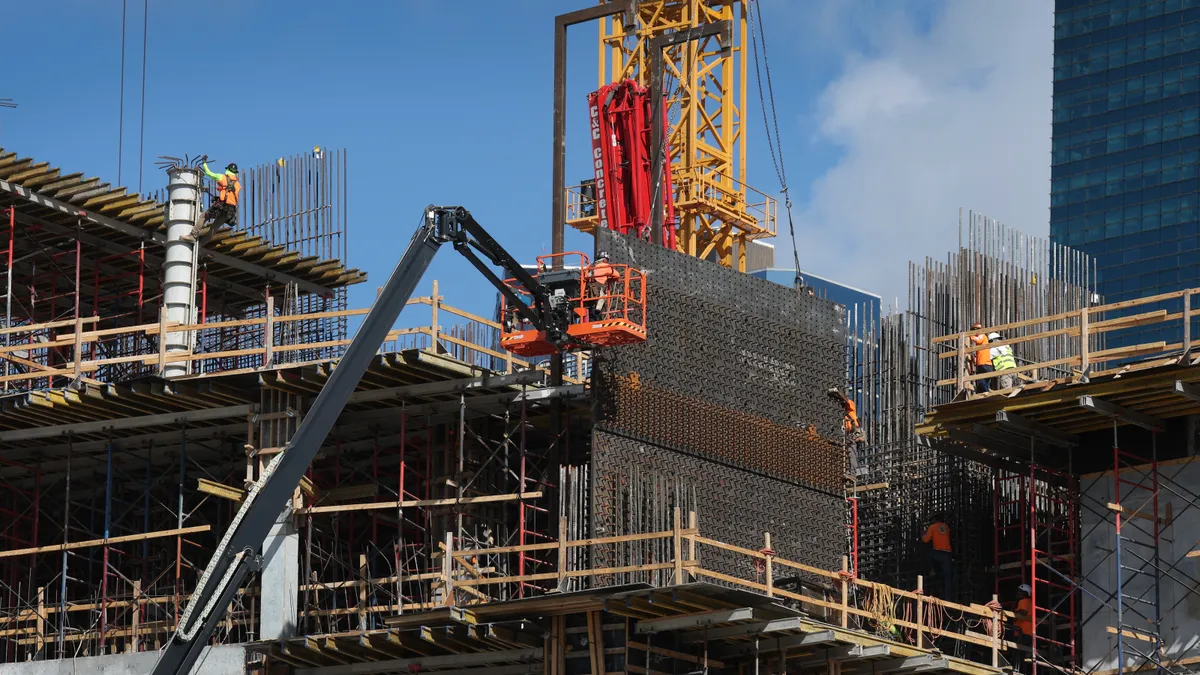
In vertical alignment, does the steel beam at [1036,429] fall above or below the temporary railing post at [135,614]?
above

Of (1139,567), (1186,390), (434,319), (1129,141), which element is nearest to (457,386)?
(434,319)

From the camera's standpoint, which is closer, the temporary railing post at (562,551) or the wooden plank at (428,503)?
the temporary railing post at (562,551)

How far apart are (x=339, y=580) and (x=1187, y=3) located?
368ft

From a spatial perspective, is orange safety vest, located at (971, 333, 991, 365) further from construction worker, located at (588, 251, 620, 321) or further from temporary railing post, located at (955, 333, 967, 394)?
construction worker, located at (588, 251, 620, 321)

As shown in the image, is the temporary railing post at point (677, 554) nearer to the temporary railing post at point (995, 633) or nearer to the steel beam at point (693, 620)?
the steel beam at point (693, 620)

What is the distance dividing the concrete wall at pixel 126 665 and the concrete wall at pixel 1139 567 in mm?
15381

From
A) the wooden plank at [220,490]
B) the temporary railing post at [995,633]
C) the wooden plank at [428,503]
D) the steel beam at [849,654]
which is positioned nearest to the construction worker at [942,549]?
the temporary railing post at [995,633]

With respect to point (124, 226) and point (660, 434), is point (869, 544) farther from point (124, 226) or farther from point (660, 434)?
point (124, 226)

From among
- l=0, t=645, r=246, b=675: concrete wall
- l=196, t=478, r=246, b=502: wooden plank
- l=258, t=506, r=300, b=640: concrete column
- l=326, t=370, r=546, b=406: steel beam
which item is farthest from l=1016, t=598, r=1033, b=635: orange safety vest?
l=196, t=478, r=246, b=502: wooden plank

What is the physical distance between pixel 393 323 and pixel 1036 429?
474 inches

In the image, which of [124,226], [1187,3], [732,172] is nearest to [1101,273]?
[1187,3]

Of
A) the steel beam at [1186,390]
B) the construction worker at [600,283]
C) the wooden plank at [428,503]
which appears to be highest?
the construction worker at [600,283]

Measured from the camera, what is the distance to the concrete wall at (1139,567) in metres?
40.2

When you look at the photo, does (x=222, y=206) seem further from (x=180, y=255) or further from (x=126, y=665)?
(x=126, y=665)
